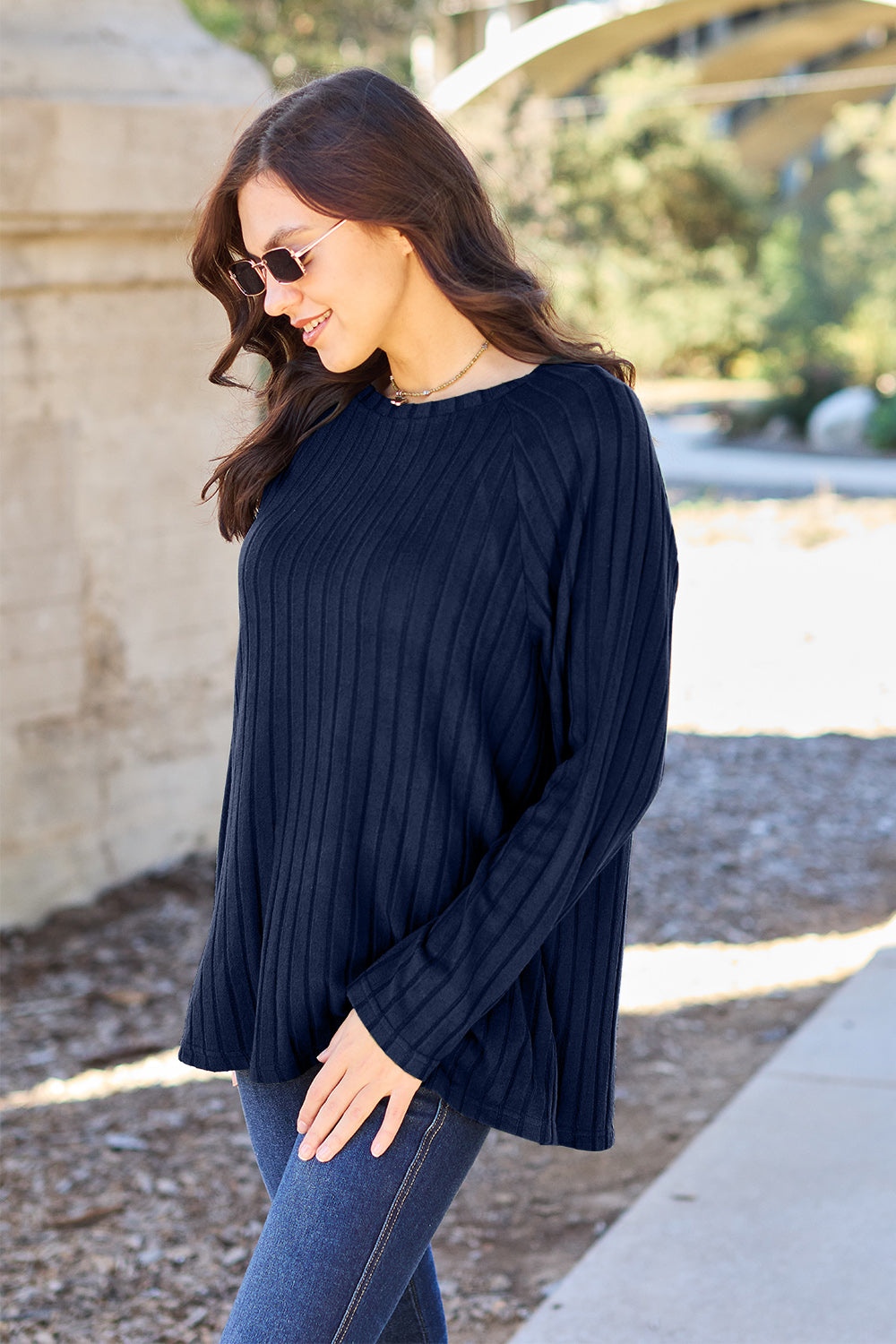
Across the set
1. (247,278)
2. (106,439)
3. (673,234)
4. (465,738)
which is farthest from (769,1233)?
(673,234)

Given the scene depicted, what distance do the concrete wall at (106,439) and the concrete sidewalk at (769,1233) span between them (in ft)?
7.31

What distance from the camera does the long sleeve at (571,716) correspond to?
63.4 inches

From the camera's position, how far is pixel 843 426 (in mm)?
18344

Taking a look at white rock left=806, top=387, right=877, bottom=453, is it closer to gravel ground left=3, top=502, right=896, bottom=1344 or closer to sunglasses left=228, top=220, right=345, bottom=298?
gravel ground left=3, top=502, right=896, bottom=1344

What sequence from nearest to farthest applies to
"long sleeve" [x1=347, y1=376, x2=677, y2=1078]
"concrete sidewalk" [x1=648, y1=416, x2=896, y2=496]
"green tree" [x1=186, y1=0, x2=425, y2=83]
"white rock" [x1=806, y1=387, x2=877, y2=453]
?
"long sleeve" [x1=347, y1=376, x2=677, y2=1078] → "green tree" [x1=186, y1=0, x2=425, y2=83] → "concrete sidewalk" [x1=648, y1=416, x2=896, y2=496] → "white rock" [x1=806, y1=387, x2=877, y2=453]

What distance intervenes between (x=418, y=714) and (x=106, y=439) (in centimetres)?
334

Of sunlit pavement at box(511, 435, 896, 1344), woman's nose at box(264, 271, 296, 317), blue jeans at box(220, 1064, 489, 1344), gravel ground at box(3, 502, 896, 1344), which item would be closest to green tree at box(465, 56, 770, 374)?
gravel ground at box(3, 502, 896, 1344)

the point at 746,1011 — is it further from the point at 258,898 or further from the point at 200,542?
the point at 258,898

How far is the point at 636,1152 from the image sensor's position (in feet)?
12.0

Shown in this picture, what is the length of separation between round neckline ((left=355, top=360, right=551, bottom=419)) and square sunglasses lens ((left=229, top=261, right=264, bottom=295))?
Result: 0.19 metres

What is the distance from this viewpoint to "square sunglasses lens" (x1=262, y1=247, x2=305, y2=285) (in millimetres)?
1707

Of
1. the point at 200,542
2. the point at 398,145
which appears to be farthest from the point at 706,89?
the point at 398,145

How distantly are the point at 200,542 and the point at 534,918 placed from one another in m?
3.62

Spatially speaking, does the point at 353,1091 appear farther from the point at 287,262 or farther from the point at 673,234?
the point at 673,234
